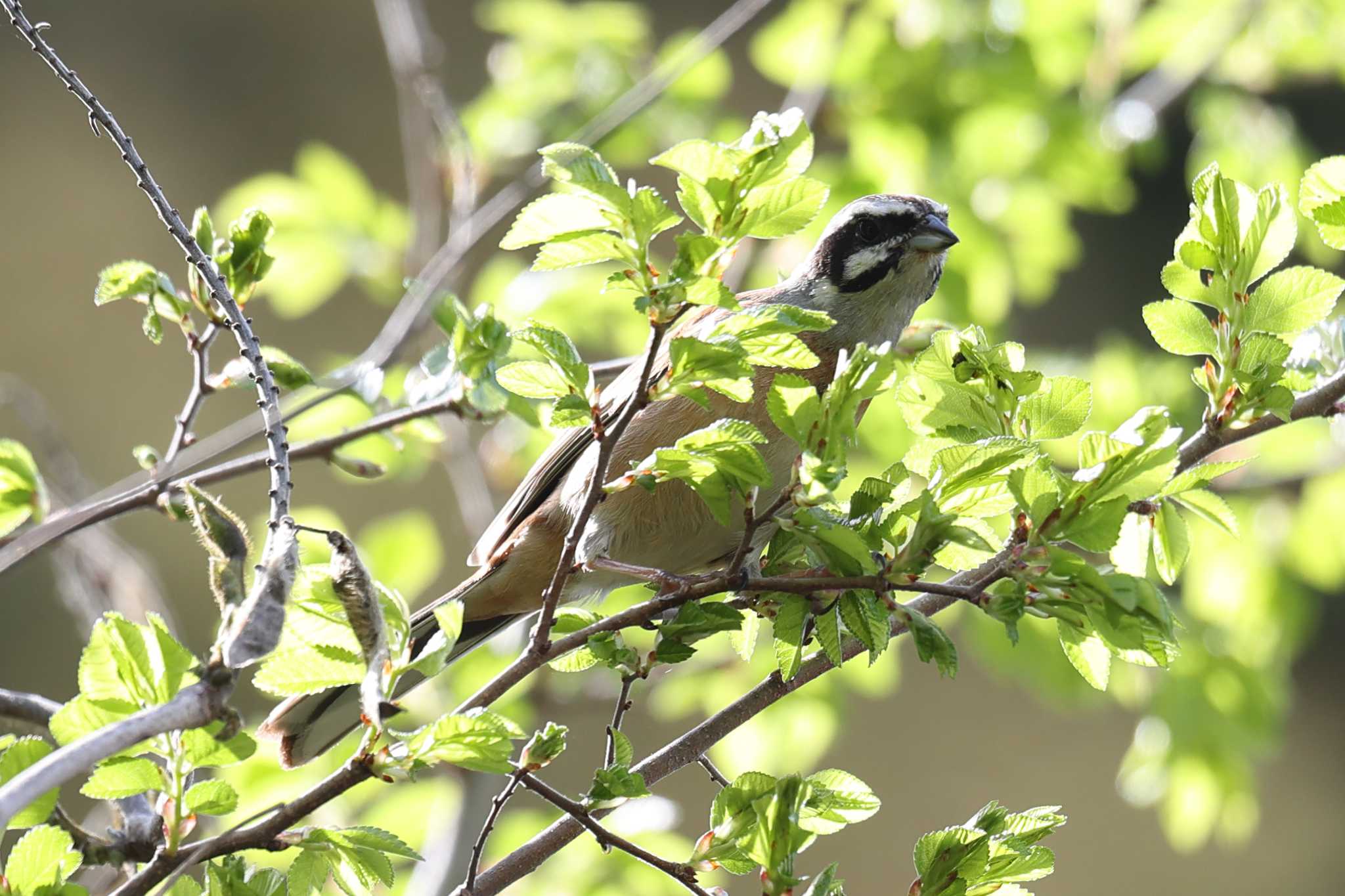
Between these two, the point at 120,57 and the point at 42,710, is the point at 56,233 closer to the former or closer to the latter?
the point at 120,57

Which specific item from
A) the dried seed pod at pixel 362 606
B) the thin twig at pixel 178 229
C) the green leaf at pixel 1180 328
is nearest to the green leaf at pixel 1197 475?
the green leaf at pixel 1180 328

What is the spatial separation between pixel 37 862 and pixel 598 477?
531 mm

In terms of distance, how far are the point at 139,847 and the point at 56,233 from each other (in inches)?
175

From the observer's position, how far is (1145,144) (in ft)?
10.8

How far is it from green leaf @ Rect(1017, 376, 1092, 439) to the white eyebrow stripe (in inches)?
44.6

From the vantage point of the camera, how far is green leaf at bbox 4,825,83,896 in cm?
104

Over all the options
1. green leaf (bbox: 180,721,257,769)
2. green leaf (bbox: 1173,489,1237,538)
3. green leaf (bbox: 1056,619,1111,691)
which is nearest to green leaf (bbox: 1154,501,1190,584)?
green leaf (bbox: 1173,489,1237,538)

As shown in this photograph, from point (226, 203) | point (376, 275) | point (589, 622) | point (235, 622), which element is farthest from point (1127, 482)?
point (226, 203)

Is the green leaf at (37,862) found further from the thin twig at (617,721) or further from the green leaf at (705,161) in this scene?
the green leaf at (705,161)

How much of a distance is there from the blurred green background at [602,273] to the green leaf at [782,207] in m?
0.92

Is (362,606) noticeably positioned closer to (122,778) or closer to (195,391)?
(122,778)

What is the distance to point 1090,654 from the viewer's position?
1178 millimetres

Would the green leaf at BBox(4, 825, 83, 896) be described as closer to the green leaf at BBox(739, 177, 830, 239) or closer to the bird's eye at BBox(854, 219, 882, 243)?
the green leaf at BBox(739, 177, 830, 239)

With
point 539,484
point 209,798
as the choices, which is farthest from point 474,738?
point 539,484
